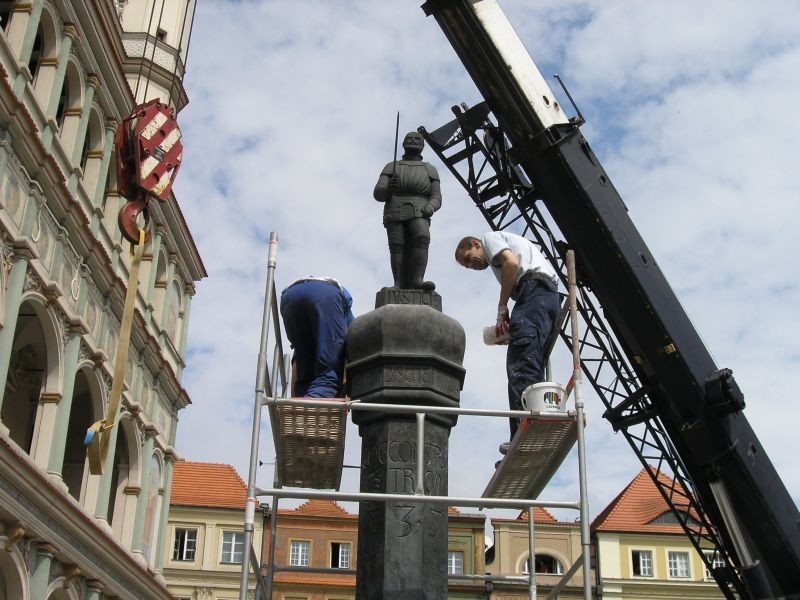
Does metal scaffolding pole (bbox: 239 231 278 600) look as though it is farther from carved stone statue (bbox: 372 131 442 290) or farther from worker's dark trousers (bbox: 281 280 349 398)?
carved stone statue (bbox: 372 131 442 290)

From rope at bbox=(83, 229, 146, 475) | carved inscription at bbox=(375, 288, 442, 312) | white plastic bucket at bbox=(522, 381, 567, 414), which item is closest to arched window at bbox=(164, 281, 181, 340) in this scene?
rope at bbox=(83, 229, 146, 475)

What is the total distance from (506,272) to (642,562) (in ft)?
97.2

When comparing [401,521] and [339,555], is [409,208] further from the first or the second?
[339,555]

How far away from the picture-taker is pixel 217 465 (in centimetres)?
3631

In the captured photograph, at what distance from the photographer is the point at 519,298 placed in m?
5.70

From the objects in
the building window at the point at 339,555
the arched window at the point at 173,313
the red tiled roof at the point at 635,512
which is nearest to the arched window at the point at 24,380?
the arched window at the point at 173,313

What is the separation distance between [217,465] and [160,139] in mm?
21327

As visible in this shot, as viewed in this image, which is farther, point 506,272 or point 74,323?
point 74,323

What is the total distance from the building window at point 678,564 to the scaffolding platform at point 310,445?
97.0 ft

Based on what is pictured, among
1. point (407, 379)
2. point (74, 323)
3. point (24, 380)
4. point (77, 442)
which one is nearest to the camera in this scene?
point (407, 379)

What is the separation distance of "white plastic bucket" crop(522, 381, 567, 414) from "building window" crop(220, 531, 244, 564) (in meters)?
29.5

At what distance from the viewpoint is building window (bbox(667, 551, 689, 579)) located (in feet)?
107

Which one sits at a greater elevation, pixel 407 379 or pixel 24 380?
pixel 24 380

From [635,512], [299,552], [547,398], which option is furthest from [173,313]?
[547,398]
